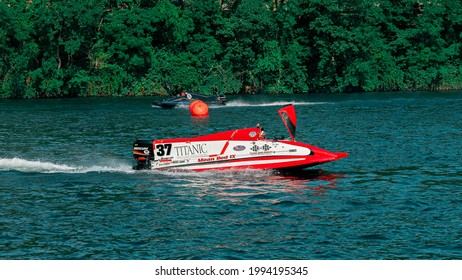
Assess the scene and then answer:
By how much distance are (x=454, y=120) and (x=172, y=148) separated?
2929 centimetres

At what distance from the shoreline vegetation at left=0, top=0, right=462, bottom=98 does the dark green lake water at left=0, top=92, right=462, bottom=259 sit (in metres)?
41.8

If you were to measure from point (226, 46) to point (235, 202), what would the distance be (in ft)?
247

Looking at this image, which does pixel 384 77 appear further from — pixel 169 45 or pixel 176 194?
pixel 176 194

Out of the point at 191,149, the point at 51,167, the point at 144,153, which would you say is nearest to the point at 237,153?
the point at 191,149

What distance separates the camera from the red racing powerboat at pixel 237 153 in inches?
1287

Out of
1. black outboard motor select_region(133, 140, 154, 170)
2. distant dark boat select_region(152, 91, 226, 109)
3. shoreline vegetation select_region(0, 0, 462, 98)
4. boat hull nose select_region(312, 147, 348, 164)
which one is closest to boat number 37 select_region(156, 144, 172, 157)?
black outboard motor select_region(133, 140, 154, 170)

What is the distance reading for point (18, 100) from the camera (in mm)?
85438

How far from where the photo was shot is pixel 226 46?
332 feet

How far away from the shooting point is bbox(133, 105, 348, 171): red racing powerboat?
3269 centimetres

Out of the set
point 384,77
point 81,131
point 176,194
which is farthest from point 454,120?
point 384,77

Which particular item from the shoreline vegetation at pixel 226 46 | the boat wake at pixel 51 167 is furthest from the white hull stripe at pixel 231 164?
the shoreline vegetation at pixel 226 46

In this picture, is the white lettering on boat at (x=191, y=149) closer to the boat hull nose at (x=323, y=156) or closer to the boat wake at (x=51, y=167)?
the boat wake at (x=51, y=167)

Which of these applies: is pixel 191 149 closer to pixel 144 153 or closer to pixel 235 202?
pixel 144 153

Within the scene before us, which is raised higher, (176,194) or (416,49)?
(416,49)
